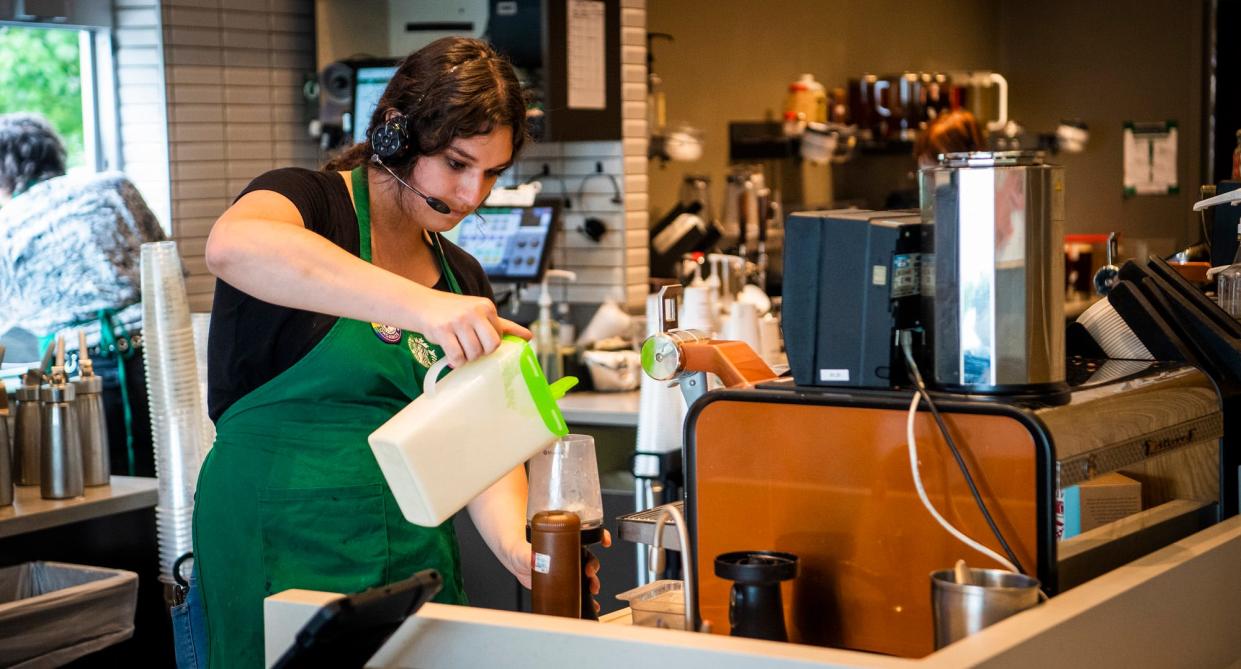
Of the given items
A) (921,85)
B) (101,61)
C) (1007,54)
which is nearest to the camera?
(101,61)

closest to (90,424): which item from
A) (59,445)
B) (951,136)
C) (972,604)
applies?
(59,445)

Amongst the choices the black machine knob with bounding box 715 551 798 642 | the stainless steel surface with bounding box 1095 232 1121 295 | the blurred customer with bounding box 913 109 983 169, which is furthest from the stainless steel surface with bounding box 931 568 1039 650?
the blurred customer with bounding box 913 109 983 169

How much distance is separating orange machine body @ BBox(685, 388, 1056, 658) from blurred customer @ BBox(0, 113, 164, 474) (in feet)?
10.6

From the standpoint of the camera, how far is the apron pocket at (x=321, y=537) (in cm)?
204

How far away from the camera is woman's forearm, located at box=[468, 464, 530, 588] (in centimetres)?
210

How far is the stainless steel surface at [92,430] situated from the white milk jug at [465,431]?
212 cm

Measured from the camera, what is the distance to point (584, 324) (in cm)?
538

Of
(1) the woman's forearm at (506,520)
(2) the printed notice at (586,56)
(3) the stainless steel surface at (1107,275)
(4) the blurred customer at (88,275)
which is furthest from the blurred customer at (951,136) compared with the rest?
(1) the woman's forearm at (506,520)

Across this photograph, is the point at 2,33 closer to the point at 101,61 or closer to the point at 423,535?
the point at 101,61

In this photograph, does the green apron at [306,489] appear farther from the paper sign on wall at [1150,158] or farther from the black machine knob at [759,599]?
the paper sign on wall at [1150,158]

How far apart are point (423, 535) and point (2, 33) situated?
359cm

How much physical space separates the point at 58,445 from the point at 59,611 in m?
0.45

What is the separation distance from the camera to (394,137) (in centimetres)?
204

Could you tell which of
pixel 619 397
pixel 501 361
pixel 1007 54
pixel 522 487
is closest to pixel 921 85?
pixel 1007 54
